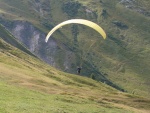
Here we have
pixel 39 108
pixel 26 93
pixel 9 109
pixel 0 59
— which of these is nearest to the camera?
pixel 9 109

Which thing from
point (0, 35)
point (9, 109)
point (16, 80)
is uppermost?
point (0, 35)

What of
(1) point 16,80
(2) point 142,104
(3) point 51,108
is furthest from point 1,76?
(2) point 142,104

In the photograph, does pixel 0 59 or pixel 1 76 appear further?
pixel 0 59

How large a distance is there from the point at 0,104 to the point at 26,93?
37.7ft

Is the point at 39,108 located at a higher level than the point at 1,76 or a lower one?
lower

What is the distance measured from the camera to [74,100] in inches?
1745

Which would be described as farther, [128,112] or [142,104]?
[142,104]

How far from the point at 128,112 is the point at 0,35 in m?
109

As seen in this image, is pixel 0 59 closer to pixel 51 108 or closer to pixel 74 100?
pixel 74 100

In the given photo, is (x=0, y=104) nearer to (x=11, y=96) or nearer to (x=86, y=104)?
(x=11, y=96)

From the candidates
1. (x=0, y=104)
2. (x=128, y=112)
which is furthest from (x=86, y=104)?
(x=0, y=104)

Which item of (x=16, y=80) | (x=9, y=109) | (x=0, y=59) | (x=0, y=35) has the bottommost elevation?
(x=9, y=109)

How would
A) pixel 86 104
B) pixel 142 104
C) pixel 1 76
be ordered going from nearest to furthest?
pixel 86 104
pixel 1 76
pixel 142 104

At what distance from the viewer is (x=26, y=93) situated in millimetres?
40156
